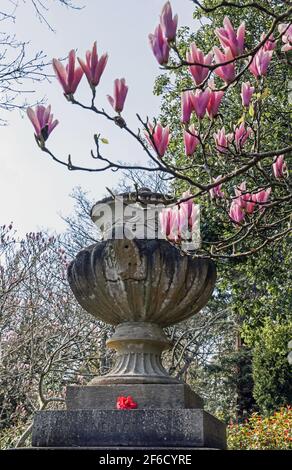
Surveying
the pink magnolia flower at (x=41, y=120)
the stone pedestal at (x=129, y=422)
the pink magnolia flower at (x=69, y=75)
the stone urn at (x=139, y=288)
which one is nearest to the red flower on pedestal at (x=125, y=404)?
the stone pedestal at (x=129, y=422)

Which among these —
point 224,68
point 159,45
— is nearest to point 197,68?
point 224,68

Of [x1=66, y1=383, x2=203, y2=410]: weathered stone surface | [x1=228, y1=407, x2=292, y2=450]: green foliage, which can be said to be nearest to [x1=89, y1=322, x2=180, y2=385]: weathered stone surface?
[x1=66, y1=383, x2=203, y2=410]: weathered stone surface

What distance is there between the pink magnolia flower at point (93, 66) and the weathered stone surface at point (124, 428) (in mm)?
2097

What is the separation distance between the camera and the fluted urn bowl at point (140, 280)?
417 centimetres

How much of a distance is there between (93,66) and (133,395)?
7.57ft

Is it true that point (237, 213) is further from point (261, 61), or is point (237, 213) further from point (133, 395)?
point (133, 395)

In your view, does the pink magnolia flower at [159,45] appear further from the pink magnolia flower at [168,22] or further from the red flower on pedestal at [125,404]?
the red flower on pedestal at [125,404]

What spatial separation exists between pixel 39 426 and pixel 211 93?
238 centimetres

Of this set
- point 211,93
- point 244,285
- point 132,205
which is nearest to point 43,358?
point 244,285

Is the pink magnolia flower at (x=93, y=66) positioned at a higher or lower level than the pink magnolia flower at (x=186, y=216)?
higher

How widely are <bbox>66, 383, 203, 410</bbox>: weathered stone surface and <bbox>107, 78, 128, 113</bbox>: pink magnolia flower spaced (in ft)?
6.84

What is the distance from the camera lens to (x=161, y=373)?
13.6 ft
